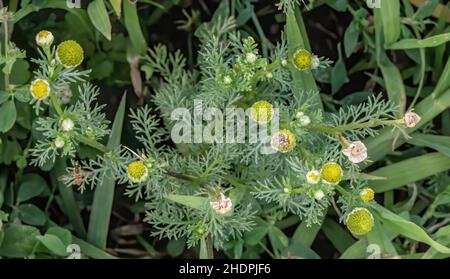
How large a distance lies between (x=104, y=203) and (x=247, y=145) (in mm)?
340

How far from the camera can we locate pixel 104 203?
1.32m

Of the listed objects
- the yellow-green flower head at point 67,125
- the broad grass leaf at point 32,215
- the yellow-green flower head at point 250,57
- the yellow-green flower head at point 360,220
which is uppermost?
the yellow-green flower head at point 250,57

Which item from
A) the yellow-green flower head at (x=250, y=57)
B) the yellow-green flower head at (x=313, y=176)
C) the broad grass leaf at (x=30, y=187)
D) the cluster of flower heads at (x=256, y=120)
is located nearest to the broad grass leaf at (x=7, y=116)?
the cluster of flower heads at (x=256, y=120)

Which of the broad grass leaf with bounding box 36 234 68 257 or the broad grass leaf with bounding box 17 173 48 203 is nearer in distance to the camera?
the broad grass leaf with bounding box 36 234 68 257

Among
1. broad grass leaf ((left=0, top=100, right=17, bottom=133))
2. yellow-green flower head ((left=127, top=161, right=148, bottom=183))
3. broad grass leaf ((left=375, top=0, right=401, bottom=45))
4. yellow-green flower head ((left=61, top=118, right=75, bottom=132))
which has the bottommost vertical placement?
yellow-green flower head ((left=127, top=161, right=148, bottom=183))

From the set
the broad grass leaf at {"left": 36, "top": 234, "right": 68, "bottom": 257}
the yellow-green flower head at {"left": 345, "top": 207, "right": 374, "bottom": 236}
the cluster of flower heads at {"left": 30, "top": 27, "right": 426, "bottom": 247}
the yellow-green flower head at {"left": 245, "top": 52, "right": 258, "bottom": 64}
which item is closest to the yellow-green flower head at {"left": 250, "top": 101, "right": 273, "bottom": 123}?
the cluster of flower heads at {"left": 30, "top": 27, "right": 426, "bottom": 247}

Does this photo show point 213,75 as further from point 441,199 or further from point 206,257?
point 441,199

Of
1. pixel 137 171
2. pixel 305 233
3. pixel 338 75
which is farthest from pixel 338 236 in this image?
pixel 137 171

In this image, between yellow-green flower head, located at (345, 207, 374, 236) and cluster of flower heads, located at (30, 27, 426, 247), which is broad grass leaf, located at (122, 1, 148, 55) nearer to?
cluster of flower heads, located at (30, 27, 426, 247)

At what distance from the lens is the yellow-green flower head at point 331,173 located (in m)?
0.97

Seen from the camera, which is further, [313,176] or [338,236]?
[338,236]

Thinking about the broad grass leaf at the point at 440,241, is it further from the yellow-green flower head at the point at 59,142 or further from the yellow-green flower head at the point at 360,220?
the yellow-green flower head at the point at 59,142

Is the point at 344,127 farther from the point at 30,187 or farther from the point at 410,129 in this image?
the point at 30,187

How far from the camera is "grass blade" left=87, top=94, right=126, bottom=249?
4.29 ft
